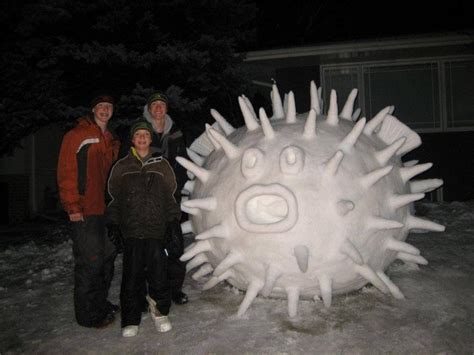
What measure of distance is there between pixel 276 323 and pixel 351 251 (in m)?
0.88

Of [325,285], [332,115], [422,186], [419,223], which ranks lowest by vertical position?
[325,285]

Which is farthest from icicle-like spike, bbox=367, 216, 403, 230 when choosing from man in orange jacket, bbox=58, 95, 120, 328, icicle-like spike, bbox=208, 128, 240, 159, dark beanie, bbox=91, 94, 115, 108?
dark beanie, bbox=91, 94, 115, 108

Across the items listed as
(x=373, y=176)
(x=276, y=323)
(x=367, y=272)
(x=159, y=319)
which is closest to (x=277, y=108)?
(x=373, y=176)

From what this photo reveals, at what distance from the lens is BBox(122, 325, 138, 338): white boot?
A: 11.4ft

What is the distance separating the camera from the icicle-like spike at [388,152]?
3.66 m

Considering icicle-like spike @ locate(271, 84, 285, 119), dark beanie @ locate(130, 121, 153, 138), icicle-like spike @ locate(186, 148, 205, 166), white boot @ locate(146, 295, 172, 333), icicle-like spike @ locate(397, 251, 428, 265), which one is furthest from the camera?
icicle-like spike @ locate(186, 148, 205, 166)

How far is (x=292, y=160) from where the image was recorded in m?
3.28

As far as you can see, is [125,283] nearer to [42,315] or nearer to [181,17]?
[42,315]

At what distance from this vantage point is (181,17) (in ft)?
31.0

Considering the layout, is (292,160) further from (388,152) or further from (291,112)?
(388,152)

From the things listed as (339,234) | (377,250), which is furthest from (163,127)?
(377,250)

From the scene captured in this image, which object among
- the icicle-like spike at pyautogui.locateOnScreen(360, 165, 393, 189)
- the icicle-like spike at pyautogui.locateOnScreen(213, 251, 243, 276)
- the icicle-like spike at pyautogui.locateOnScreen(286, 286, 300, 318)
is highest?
the icicle-like spike at pyautogui.locateOnScreen(360, 165, 393, 189)

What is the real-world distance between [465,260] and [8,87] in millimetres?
8532

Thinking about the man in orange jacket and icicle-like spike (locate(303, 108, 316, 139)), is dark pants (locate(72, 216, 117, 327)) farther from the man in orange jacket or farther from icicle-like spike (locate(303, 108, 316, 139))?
icicle-like spike (locate(303, 108, 316, 139))
